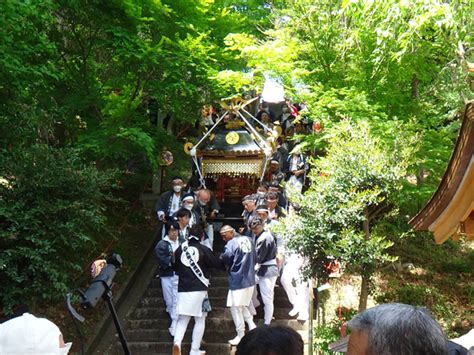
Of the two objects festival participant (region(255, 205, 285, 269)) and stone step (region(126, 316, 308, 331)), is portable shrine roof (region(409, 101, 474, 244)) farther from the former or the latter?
stone step (region(126, 316, 308, 331))

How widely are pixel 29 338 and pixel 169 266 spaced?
7328 mm

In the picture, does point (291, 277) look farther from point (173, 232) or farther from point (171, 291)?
point (173, 232)

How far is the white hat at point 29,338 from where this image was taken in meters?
2.69

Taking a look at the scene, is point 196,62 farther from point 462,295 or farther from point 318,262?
point 462,295

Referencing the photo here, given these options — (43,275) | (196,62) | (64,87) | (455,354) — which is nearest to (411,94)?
(196,62)

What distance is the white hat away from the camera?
269 centimetres

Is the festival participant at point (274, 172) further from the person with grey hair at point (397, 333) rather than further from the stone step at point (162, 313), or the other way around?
the person with grey hair at point (397, 333)

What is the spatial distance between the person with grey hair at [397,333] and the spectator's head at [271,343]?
40cm

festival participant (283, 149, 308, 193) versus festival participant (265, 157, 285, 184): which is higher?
festival participant (283, 149, 308, 193)

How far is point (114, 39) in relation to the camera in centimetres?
1170

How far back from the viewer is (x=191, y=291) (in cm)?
912

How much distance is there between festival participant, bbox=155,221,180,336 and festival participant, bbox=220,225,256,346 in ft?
3.24

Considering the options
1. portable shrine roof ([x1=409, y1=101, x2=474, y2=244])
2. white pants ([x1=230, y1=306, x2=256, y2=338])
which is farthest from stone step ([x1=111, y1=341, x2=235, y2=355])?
portable shrine roof ([x1=409, y1=101, x2=474, y2=244])

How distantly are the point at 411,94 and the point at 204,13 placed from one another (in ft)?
17.5
